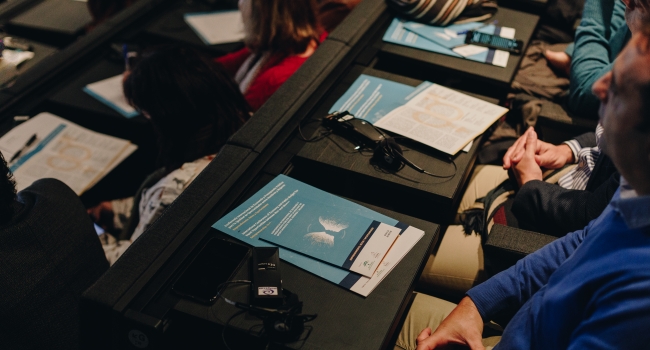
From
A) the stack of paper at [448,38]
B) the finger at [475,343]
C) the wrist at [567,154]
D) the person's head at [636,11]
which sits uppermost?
the person's head at [636,11]

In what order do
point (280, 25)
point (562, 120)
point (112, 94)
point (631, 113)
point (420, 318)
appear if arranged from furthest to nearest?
point (112, 94), point (280, 25), point (562, 120), point (420, 318), point (631, 113)

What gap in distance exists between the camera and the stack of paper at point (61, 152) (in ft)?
7.19

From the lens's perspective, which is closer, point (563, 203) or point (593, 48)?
point (563, 203)

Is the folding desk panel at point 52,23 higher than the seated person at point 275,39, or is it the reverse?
the seated person at point 275,39

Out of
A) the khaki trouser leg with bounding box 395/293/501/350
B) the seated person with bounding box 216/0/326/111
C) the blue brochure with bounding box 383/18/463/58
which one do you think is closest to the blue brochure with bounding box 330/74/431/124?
the blue brochure with bounding box 383/18/463/58

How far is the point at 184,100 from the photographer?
1.88 m

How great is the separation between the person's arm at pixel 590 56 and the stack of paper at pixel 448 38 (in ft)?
0.78

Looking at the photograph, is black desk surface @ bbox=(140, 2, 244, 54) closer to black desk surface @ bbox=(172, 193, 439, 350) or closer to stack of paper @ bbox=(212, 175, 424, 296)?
stack of paper @ bbox=(212, 175, 424, 296)

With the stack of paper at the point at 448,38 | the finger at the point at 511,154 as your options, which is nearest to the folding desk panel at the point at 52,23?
the stack of paper at the point at 448,38

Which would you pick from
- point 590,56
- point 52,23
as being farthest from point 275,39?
point 52,23

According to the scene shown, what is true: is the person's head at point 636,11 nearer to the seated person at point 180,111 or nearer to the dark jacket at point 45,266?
the seated person at point 180,111

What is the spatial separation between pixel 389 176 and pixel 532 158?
468 mm

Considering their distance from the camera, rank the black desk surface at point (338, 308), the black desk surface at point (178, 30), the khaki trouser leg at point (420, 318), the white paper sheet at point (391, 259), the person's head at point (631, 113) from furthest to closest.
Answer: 1. the black desk surface at point (178, 30)
2. the khaki trouser leg at point (420, 318)
3. the white paper sheet at point (391, 259)
4. the black desk surface at point (338, 308)
5. the person's head at point (631, 113)

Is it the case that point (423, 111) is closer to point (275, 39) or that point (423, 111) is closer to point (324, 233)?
point (324, 233)
